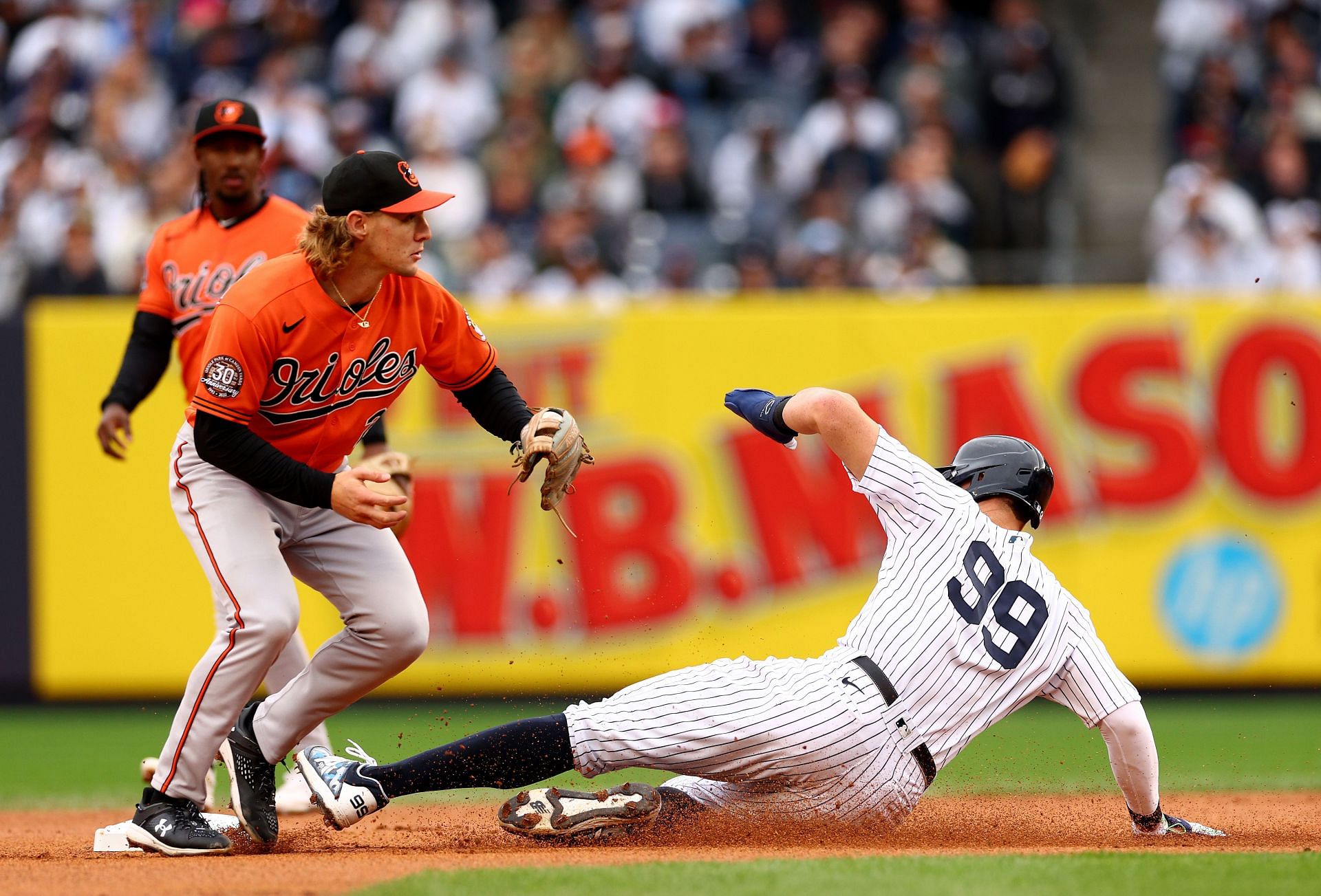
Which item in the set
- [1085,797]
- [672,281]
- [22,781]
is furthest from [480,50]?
[1085,797]

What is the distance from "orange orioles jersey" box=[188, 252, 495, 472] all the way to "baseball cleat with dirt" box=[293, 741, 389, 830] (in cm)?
92

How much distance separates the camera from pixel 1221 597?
935cm

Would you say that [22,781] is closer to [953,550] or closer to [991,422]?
[953,550]

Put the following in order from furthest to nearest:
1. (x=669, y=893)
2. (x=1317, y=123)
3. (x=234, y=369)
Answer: (x=1317, y=123) → (x=234, y=369) → (x=669, y=893)

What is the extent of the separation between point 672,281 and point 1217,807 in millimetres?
5470

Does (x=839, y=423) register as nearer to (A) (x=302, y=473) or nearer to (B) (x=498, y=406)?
(B) (x=498, y=406)

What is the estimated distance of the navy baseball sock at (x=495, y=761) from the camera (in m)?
4.73

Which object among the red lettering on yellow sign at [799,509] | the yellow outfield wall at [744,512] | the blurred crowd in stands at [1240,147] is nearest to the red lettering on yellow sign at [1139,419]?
the yellow outfield wall at [744,512]

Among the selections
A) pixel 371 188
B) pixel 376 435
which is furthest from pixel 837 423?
pixel 376 435

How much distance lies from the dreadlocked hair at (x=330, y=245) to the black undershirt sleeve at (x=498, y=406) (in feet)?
2.28

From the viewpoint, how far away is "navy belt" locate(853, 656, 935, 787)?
4734 mm

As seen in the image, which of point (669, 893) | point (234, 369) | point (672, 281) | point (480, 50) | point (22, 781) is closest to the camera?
point (669, 893)

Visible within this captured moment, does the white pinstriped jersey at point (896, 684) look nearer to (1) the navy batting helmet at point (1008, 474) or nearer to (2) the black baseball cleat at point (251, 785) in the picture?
(1) the navy batting helmet at point (1008, 474)

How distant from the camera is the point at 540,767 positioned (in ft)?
15.5
